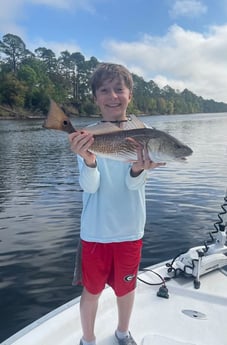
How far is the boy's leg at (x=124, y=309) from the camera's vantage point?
116 inches

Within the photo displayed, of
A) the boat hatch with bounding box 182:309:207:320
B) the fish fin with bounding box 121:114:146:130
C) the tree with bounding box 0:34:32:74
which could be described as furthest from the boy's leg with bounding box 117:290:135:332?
the tree with bounding box 0:34:32:74

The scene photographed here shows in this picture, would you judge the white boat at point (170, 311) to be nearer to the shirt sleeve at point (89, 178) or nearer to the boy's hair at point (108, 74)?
the shirt sleeve at point (89, 178)

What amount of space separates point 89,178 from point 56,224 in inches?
231

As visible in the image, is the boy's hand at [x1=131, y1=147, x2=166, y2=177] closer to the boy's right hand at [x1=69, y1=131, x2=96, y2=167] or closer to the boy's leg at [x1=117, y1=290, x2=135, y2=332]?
the boy's right hand at [x1=69, y1=131, x2=96, y2=167]

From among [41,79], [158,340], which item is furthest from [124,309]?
Result: [41,79]

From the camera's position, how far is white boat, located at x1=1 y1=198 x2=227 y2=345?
3.02 m

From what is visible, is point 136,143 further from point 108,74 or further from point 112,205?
point 108,74

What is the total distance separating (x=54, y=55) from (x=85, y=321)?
109568 millimetres

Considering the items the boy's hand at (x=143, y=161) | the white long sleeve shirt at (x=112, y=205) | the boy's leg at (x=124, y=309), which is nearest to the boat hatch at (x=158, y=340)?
the boy's leg at (x=124, y=309)

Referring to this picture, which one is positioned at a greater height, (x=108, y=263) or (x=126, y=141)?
(x=126, y=141)

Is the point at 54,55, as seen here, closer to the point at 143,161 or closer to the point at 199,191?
the point at 199,191

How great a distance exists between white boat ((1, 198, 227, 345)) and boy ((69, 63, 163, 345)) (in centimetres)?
33

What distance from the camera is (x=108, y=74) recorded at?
2.85 meters

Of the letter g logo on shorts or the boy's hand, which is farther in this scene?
the letter g logo on shorts
